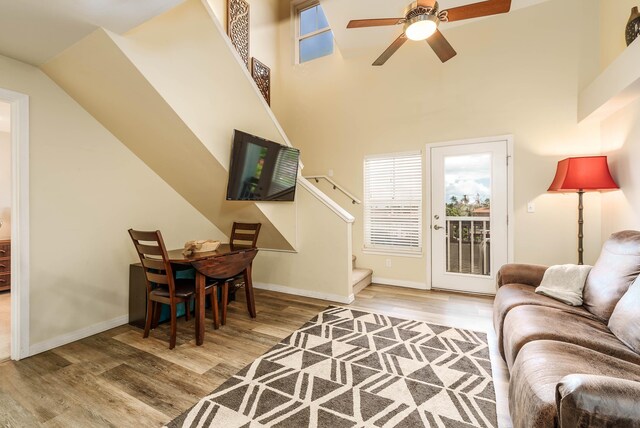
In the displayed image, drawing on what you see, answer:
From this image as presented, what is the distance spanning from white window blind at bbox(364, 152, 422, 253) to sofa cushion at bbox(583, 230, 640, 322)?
2147 mm

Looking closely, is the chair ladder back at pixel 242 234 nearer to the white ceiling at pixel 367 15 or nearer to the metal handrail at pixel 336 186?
the metal handrail at pixel 336 186

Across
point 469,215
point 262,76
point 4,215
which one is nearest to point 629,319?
point 469,215

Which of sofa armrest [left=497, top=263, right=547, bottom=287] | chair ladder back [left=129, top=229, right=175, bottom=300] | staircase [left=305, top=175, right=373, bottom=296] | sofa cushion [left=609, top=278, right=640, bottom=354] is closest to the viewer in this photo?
sofa cushion [left=609, top=278, right=640, bottom=354]

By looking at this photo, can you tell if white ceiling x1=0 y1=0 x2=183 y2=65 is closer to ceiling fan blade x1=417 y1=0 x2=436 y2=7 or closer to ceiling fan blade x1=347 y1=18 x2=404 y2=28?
ceiling fan blade x1=347 y1=18 x2=404 y2=28

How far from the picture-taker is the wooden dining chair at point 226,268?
2490 millimetres

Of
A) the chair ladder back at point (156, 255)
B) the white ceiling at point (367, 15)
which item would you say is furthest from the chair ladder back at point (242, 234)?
the white ceiling at point (367, 15)

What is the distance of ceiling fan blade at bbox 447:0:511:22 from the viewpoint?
2.04 metres

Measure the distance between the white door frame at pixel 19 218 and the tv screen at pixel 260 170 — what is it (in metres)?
1.52

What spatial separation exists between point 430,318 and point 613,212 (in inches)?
83.1

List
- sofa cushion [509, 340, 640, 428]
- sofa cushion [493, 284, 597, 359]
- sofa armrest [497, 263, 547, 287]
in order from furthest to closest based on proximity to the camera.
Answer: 1. sofa armrest [497, 263, 547, 287]
2. sofa cushion [493, 284, 597, 359]
3. sofa cushion [509, 340, 640, 428]

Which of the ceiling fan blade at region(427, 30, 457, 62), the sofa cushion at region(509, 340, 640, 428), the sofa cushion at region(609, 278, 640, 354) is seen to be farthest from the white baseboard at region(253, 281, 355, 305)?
the ceiling fan blade at region(427, 30, 457, 62)

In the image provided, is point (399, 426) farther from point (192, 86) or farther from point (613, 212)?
point (613, 212)

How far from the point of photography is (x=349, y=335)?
2.62 m

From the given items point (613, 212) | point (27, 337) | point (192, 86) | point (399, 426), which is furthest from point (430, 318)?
point (27, 337)
